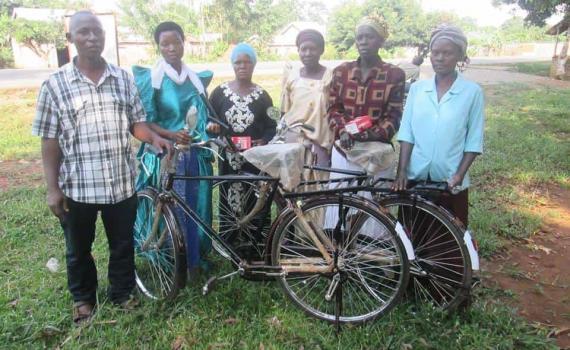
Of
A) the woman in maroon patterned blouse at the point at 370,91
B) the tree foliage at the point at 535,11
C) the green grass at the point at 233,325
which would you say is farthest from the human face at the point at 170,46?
the tree foliage at the point at 535,11

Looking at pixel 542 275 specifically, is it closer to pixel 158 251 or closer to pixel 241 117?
pixel 241 117

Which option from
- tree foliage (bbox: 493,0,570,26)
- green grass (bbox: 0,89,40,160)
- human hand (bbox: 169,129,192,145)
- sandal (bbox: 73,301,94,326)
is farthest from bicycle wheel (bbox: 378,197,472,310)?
tree foliage (bbox: 493,0,570,26)

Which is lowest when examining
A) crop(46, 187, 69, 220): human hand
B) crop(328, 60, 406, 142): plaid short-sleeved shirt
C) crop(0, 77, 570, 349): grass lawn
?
crop(0, 77, 570, 349): grass lawn

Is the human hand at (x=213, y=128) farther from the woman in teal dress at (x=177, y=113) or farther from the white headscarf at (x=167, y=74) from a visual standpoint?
the white headscarf at (x=167, y=74)

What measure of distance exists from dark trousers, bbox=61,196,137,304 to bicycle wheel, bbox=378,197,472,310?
164cm

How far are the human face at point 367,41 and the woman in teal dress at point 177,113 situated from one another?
1.12 meters

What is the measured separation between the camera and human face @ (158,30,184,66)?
3.06 m

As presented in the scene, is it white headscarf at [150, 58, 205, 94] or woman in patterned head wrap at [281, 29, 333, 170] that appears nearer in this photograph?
white headscarf at [150, 58, 205, 94]

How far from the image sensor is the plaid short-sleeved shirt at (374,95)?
310 centimetres

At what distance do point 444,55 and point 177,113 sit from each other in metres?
1.74

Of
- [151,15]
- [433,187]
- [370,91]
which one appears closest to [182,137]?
[370,91]

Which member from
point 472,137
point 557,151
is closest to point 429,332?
point 472,137

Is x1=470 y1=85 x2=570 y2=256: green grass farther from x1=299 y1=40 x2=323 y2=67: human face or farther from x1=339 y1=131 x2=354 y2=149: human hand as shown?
x1=299 y1=40 x2=323 y2=67: human face

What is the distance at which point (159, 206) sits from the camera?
3.02 metres
